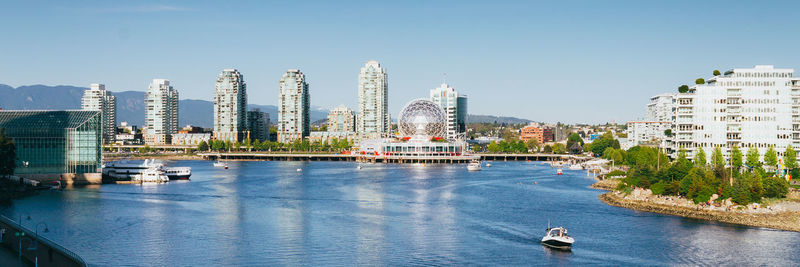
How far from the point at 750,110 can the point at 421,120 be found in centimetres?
9694

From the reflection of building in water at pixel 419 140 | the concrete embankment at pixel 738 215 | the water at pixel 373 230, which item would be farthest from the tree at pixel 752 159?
the reflection of building in water at pixel 419 140

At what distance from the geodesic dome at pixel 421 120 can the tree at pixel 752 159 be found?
96725mm

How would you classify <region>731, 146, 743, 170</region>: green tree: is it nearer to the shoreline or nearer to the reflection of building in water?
the shoreline

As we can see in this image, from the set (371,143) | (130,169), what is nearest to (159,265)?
(130,169)

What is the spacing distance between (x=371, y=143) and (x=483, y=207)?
103 meters

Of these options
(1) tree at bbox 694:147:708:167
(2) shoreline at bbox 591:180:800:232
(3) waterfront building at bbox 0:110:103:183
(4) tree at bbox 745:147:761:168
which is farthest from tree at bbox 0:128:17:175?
(4) tree at bbox 745:147:761:168

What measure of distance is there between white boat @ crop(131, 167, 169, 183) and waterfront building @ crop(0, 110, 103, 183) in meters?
7.81

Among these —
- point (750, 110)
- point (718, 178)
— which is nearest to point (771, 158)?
point (750, 110)

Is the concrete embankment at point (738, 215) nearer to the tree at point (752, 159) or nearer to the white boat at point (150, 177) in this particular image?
the tree at point (752, 159)

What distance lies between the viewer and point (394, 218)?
176 feet

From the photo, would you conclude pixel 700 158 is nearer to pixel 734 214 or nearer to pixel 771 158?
pixel 771 158

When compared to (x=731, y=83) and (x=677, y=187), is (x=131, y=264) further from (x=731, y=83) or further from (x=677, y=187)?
(x=731, y=83)

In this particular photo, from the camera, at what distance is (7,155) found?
228 feet

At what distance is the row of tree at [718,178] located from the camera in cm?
5332
